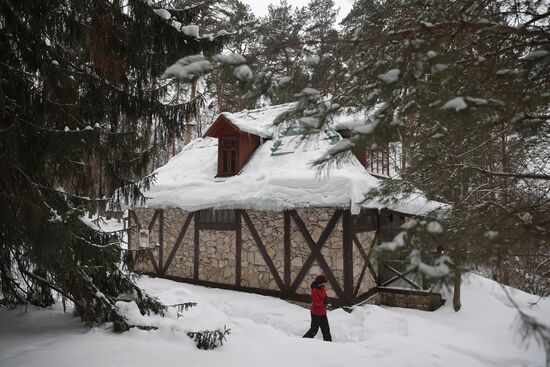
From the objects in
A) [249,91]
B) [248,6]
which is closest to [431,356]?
[249,91]

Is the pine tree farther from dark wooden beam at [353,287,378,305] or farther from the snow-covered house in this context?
dark wooden beam at [353,287,378,305]

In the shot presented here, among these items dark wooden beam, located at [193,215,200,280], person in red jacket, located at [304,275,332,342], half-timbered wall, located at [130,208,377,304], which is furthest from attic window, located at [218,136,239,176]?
person in red jacket, located at [304,275,332,342]

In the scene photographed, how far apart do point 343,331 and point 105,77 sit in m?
6.03

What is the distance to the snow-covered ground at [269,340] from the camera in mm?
3664

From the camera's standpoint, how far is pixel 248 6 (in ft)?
59.1

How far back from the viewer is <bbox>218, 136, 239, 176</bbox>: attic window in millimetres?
10719

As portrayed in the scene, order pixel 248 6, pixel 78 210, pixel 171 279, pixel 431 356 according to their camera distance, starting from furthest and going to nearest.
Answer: pixel 248 6
pixel 171 279
pixel 431 356
pixel 78 210

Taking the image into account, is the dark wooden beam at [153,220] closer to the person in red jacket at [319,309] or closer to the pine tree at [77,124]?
the pine tree at [77,124]

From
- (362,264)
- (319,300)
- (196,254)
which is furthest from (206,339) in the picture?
(196,254)

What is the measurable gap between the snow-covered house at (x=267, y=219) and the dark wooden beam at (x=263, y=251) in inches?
1.0

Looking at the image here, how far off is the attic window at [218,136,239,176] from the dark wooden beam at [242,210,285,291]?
1656mm

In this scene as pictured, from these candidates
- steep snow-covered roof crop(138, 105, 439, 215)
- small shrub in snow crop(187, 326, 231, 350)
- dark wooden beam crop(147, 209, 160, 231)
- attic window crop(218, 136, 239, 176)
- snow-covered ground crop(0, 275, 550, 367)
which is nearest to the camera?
snow-covered ground crop(0, 275, 550, 367)

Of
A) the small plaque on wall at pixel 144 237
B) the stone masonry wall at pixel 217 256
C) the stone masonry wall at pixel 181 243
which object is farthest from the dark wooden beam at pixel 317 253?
the small plaque on wall at pixel 144 237

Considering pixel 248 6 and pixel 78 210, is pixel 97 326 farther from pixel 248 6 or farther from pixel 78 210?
pixel 248 6
